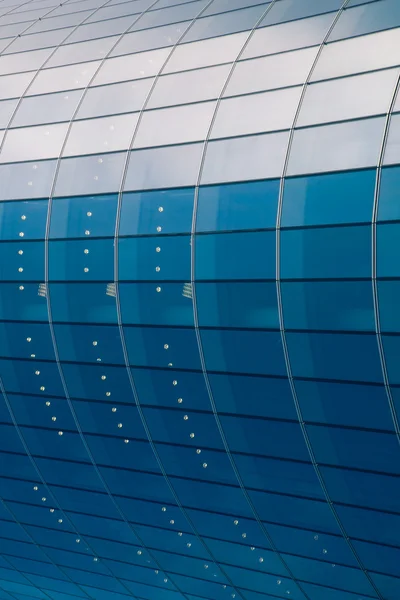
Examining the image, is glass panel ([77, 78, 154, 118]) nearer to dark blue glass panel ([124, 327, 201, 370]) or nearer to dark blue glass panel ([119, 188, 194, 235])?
dark blue glass panel ([119, 188, 194, 235])

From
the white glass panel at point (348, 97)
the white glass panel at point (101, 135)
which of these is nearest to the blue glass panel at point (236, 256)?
the white glass panel at point (348, 97)

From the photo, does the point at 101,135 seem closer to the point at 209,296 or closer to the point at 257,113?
the point at 257,113

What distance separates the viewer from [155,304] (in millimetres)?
25375

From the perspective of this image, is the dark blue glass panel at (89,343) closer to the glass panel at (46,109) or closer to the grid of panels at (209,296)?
the grid of panels at (209,296)

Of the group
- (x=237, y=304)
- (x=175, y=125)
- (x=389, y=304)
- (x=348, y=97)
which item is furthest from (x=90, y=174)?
(x=389, y=304)

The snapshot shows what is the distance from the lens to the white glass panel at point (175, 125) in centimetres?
2562

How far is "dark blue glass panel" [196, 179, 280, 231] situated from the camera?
23.7 m

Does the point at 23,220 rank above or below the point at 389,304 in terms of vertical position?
above

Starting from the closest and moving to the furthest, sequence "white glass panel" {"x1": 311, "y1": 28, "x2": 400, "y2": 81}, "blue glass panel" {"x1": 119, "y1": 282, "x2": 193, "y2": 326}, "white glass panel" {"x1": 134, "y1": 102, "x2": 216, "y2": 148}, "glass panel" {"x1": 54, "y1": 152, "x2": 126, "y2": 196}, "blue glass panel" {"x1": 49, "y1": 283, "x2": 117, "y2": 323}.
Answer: "white glass panel" {"x1": 311, "y1": 28, "x2": 400, "y2": 81} < "blue glass panel" {"x1": 119, "y1": 282, "x2": 193, "y2": 326} < "white glass panel" {"x1": 134, "y1": 102, "x2": 216, "y2": 148} < "blue glass panel" {"x1": 49, "y1": 283, "x2": 117, "y2": 323} < "glass panel" {"x1": 54, "y1": 152, "x2": 126, "y2": 196}

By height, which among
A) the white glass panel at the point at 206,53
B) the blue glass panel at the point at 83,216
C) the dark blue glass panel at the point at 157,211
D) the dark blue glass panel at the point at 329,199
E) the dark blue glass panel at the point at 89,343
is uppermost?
the white glass panel at the point at 206,53

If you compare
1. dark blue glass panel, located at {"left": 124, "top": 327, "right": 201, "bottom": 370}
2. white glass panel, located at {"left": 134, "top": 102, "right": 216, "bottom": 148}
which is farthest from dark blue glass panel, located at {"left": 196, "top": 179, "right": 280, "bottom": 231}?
dark blue glass panel, located at {"left": 124, "top": 327, "right": 201, "bottom": 370}

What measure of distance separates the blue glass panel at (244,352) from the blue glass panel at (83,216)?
16.7 ft

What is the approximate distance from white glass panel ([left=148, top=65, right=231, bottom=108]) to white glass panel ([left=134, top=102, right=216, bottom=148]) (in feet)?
1.06

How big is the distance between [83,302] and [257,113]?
8516mm
